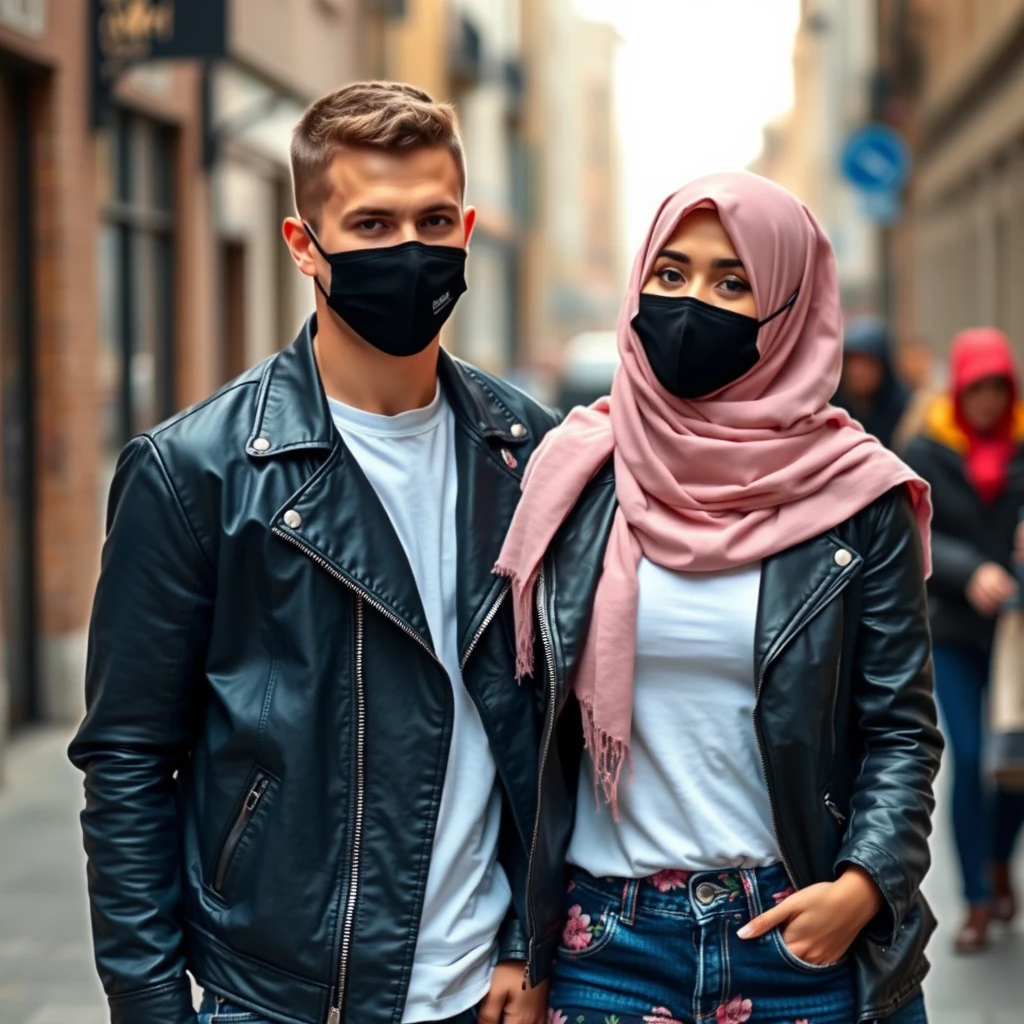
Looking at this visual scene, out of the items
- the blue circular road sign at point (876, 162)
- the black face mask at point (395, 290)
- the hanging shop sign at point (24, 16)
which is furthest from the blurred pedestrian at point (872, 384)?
the blue circular road sign at point (876, 162)

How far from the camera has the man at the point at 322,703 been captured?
8.36 ft

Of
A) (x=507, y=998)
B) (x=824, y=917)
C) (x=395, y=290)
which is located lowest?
(x=507, y=998)

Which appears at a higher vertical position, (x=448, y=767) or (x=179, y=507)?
(x=179, y=507)

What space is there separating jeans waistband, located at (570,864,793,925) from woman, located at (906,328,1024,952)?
337 cm

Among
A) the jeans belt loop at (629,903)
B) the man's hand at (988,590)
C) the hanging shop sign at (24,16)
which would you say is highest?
the hanging shop sign at (24,16)

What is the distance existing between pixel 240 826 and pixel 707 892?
0.65 meters

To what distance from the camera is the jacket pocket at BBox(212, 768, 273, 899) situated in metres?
2.56

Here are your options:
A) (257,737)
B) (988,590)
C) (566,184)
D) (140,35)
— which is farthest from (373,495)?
(566,184)

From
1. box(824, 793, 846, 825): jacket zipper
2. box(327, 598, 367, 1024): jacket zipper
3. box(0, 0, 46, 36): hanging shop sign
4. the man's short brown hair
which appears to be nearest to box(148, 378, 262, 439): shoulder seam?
the man's short brown hair

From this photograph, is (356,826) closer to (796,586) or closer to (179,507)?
(179,507)

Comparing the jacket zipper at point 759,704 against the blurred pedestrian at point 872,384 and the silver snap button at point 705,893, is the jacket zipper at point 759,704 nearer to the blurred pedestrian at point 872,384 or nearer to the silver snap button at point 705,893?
the silver snap button at point 705,893

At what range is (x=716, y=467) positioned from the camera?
268 cm

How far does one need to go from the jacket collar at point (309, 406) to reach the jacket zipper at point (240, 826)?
1.49 ft

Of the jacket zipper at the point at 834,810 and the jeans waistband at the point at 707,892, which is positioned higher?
the jacket zipper at the point at 834,810
